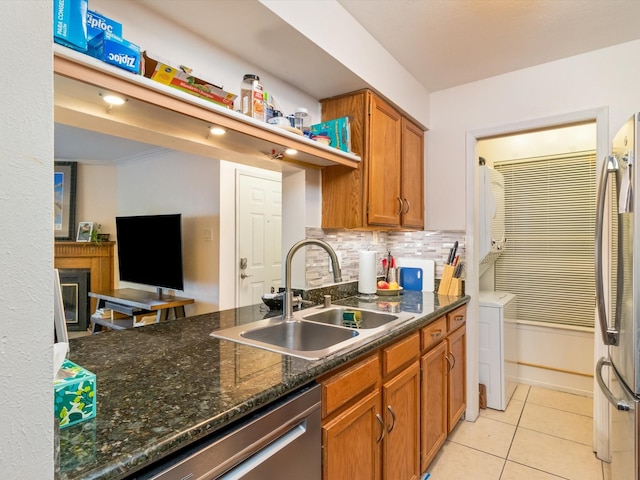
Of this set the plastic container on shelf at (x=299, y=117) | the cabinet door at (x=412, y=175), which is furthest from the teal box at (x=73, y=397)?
the cabinet door at (x=412, y=175)

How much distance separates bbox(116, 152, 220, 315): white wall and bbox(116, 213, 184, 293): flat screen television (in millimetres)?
97

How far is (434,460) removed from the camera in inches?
81.3

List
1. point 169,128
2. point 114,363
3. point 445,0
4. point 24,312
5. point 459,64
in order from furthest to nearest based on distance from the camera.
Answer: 1. point 459,64
2. point 445,0
3. point 169,128
4. point 114,363
5. point 24,312

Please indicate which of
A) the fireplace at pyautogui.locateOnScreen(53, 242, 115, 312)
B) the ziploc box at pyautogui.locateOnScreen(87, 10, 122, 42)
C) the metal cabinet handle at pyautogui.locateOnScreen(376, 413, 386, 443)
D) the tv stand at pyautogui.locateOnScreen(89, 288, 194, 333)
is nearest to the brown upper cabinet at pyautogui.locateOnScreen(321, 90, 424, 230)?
the metal cabinet handle at pyautogui.locateOnScreen(376, 413, 386, 443)

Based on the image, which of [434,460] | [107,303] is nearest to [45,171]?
[434,460]

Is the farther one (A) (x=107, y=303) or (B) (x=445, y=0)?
(A) (x=107, y=303)

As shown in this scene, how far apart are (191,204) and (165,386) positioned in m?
2.91

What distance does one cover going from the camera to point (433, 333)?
193cm

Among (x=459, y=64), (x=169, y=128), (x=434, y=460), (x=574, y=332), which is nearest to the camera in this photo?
(x=169, y=128)

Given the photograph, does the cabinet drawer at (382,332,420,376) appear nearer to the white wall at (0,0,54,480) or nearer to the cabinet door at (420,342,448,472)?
the cabinet door at (420,342,448,472)

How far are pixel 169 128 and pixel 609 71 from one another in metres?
2.49

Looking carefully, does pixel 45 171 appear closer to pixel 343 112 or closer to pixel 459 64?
pixel 343 112

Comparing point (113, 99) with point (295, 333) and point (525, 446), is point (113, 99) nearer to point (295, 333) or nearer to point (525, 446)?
point (295, 333)

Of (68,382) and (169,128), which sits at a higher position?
(169,128)
